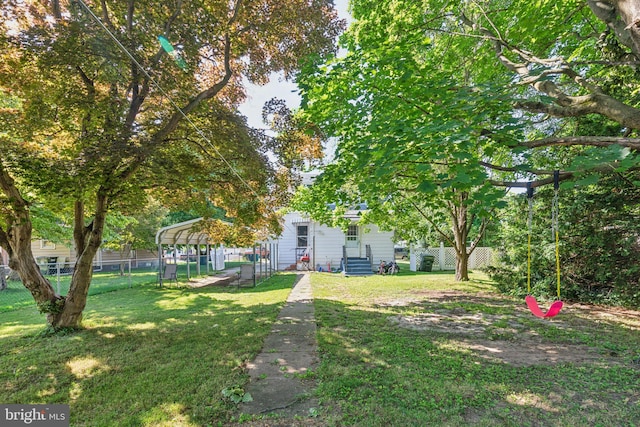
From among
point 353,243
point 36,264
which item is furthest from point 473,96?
point 353,243

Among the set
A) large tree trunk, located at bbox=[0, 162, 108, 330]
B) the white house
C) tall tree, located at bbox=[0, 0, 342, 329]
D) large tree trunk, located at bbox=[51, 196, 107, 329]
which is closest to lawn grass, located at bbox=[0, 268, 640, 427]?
large tree trunk, located at bbox=[51, 196, 107, 329]

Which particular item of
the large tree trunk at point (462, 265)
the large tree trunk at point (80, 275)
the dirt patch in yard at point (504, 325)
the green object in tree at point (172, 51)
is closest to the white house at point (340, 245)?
the large tree trunk at point (462, 265)

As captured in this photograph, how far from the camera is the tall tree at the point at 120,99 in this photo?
4.50 meters

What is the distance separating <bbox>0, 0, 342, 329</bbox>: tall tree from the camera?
4.50 m

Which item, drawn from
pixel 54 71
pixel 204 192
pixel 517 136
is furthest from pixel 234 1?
pixel 517 136

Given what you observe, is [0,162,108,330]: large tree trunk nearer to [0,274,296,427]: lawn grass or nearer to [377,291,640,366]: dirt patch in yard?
[0,274,296,427]: lawn grass

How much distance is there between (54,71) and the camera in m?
4.67

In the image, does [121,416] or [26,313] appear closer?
[121,416]

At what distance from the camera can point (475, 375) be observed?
370 cm

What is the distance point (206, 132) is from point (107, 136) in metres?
1.99

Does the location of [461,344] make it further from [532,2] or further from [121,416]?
[532,2]

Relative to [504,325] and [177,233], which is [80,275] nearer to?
[177,233]

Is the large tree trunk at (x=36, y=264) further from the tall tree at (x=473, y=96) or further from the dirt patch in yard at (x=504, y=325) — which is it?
the dirt patch in yard at (x=504, y=325)

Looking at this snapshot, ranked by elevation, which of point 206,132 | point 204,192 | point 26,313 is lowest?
point 26,313
